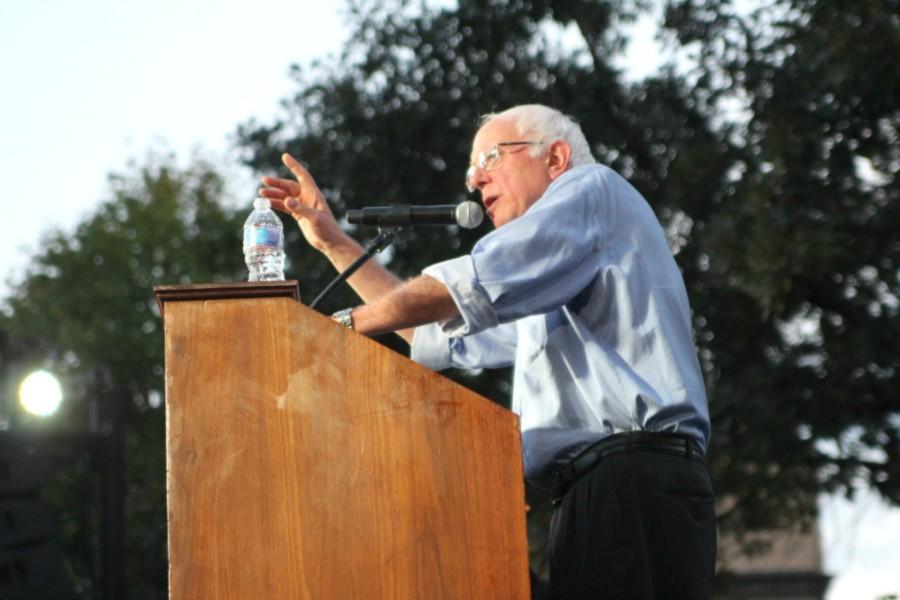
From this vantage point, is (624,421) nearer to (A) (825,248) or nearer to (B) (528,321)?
(B) (528,321)

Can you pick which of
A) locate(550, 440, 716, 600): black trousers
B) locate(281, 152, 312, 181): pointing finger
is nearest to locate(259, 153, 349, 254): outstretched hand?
locate(281, 152, 312, 181): pointing finger

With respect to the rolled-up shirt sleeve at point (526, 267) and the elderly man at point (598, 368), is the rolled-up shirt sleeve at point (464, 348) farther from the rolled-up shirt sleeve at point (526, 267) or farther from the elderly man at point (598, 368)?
the rolled-up shirt sleeve at point (526, 267)

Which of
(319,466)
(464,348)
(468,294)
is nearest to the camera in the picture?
(319,466)

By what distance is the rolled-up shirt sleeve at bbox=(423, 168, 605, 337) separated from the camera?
296 centimetres

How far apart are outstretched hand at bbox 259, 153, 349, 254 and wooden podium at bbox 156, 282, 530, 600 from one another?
0.92 metres

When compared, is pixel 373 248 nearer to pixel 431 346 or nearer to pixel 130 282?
pixel 431 346

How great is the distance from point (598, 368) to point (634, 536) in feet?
1.20

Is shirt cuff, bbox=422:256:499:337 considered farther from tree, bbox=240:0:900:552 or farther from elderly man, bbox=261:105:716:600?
tree, bbox=240:0:900:552

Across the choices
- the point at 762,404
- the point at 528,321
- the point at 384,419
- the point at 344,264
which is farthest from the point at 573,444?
the point at 762,404

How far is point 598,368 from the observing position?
312cm

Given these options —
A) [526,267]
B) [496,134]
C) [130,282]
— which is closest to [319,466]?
[526,267]

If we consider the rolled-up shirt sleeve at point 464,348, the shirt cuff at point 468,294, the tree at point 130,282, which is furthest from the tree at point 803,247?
the tree at point 130,282

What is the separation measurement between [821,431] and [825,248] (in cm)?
192

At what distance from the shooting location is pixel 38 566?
10.4 metres
